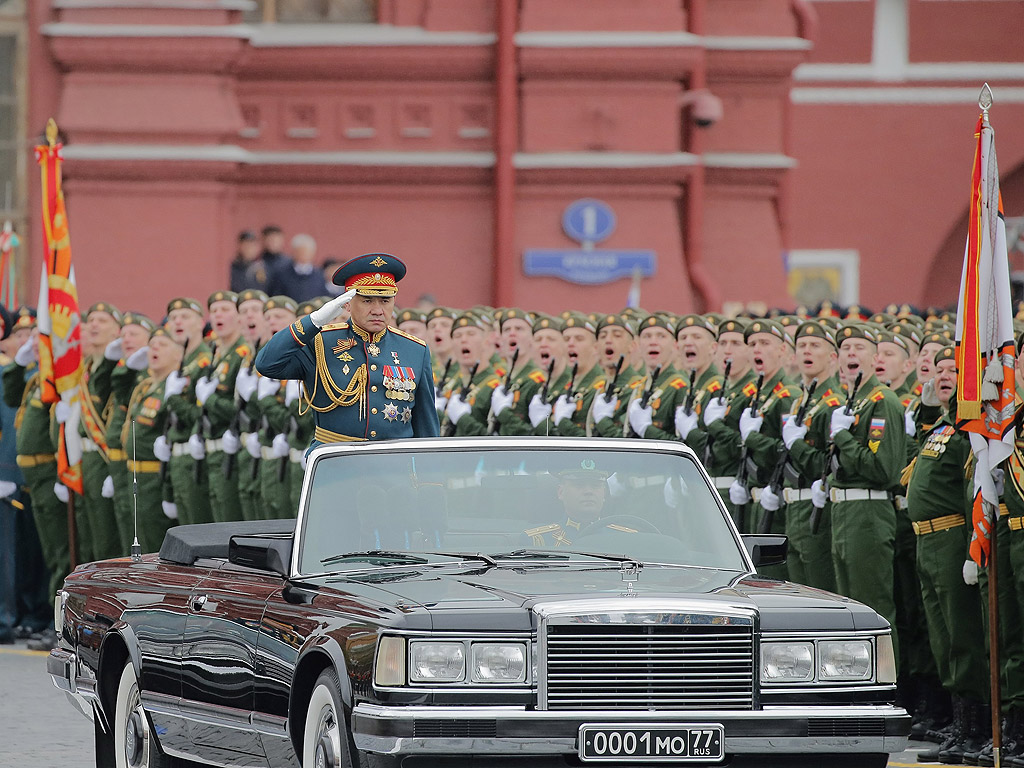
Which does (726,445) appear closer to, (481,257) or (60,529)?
(60,529)

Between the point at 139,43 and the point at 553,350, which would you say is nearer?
the point at 553,350

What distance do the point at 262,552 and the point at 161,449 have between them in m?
8.74

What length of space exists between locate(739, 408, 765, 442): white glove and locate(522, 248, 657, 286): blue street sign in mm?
11924

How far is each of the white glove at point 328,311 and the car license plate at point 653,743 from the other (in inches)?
153

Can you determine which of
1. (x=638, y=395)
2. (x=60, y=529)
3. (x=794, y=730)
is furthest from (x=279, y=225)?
(x=794, y=730)

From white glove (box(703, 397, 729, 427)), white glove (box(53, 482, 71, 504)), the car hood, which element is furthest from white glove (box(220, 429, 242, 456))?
the car hood

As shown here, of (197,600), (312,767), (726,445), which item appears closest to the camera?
(312,767)

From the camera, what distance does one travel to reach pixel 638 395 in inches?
574

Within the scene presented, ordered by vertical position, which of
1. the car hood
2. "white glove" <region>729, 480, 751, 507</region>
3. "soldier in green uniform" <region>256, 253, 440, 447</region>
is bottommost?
"white glove" <region>729, 480, 751, 507</region>

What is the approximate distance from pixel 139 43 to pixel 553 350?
9.92 metres

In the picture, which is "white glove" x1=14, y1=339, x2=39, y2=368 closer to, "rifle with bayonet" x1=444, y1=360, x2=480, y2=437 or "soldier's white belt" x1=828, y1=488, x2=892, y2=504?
"rifle with bayonet" x1=444, y1=360, x2=480, y2=437

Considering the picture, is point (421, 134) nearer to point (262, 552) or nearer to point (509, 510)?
point (509, 510)

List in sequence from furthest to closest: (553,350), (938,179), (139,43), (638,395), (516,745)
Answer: (938,179)
(139,43)
(553,350)
(638,395)
(516,745)

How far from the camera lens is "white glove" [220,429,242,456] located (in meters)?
16.5
